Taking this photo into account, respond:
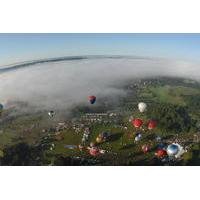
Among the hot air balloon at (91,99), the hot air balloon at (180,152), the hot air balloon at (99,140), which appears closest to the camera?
the hot air balloon at (180,152)

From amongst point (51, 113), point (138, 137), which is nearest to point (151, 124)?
point (138, 137)

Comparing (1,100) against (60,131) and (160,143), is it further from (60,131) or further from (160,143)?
(160,143)

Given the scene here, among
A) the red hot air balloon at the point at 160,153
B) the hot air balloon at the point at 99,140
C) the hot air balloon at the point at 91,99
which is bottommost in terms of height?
the hot air balloon at the point at 99,140

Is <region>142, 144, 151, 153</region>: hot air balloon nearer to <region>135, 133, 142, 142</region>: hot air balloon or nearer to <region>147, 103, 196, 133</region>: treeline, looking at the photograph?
<region>135, 133, 142, 142</region>: hot air balloon

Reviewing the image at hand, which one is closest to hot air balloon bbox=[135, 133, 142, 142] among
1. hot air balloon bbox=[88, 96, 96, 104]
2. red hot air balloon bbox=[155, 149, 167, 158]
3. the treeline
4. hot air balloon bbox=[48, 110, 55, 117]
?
red hot air balloon bbox=[155, 149, 167, 158]

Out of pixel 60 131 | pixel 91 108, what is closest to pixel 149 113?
pixel 91 108

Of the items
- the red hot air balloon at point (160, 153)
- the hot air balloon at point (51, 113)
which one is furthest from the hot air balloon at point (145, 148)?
the hot air balloon at point (51, 113)

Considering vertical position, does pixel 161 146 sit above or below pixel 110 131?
above

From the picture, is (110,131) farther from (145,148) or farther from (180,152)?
(180,152)

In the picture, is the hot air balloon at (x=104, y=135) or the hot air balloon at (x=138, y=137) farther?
the hot air balloon at (x=104, y=135)

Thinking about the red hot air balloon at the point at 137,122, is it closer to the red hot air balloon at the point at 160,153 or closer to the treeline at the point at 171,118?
the treeline at the point at 171,118
